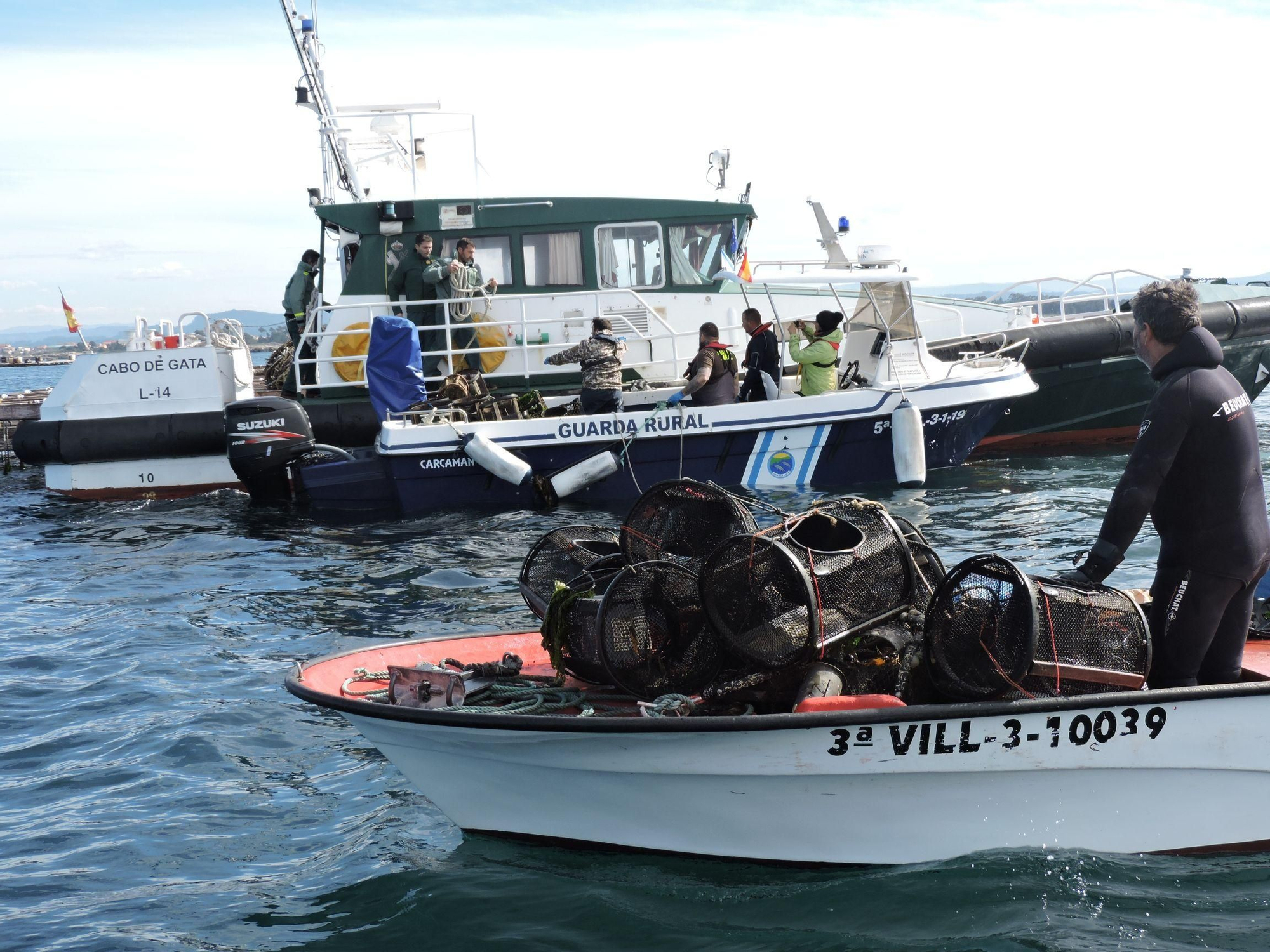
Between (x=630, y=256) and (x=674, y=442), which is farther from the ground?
(x=630, y=256)

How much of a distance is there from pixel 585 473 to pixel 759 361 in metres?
2.21

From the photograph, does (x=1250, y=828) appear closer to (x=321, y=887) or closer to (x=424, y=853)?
(x=424, y=853)

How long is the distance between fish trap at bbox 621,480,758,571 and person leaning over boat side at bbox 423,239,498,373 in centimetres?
788

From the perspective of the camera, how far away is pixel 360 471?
1212 centimetres

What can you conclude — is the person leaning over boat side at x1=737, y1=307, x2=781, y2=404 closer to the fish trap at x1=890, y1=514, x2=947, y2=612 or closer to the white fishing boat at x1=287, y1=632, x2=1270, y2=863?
the fish trap at x1=890, y1=514, x2=947, y2=612

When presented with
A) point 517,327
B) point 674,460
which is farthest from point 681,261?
point 674,460

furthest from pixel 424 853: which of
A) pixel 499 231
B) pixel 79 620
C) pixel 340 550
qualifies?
pixel 499 231

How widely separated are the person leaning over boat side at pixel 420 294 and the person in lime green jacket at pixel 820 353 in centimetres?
417

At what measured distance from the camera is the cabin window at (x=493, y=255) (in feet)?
44.5

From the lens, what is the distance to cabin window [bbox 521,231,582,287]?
13547 millimetres

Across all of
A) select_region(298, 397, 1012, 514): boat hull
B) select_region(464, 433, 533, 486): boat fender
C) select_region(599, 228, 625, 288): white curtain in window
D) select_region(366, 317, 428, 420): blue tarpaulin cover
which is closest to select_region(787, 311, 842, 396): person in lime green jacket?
select_region(298, 397, 1012, 514): boat hull

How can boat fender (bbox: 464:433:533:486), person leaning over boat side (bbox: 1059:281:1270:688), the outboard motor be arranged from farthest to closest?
the outboard motor → boat fender (bbox: 464:433:533:486) → person leaning over boat side (bbox: 1059:281:1270:688)

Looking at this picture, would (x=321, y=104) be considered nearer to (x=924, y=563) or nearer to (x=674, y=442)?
(x=674, y=442)

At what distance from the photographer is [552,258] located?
13.6m
